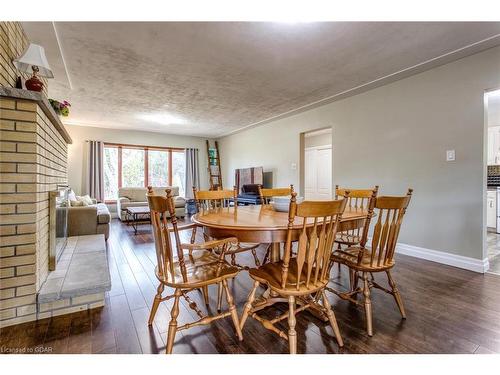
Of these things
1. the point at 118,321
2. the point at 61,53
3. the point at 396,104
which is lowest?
the point at 118,321

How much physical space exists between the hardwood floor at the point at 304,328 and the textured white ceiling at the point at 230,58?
2.35 m

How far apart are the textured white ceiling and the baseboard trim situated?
7.39 ft

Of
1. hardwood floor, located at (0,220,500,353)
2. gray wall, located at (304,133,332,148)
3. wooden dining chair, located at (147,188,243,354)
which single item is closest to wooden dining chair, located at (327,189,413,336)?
hardwood floor, located at (0,220,500,353)

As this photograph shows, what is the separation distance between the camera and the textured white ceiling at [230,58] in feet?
7.35

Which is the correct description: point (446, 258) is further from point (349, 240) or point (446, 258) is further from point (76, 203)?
point (76, 203)

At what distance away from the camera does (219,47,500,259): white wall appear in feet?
8.75

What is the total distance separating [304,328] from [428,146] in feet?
9.00

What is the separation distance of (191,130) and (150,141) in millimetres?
1346

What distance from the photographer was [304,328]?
163cm

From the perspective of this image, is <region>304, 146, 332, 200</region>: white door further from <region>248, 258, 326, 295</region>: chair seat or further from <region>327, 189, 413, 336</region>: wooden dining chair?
<region>248, 258, 326, 295</region>: chair seat

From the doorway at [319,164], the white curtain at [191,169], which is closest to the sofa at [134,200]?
the white curtain at [191,169]

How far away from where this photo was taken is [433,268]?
276cm
